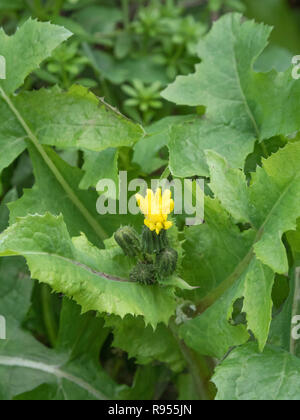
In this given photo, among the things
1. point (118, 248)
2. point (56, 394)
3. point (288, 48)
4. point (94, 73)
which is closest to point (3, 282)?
point (56, 394)

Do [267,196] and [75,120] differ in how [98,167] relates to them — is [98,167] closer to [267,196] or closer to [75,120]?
[75,120]

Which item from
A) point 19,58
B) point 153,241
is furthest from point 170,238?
point 19,58

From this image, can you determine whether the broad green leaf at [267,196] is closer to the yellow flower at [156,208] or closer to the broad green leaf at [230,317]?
the broad green leaf at [230,317]

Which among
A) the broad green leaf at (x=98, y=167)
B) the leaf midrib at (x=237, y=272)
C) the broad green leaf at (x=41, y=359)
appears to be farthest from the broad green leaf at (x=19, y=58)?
the leaf midrib at (x=237, y=272)

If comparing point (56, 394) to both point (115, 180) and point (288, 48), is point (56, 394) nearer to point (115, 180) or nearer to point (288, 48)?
point (115, 180)

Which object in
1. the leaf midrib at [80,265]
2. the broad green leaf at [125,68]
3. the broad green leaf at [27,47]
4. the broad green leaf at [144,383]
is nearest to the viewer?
the leaf midrib at [80,265]
